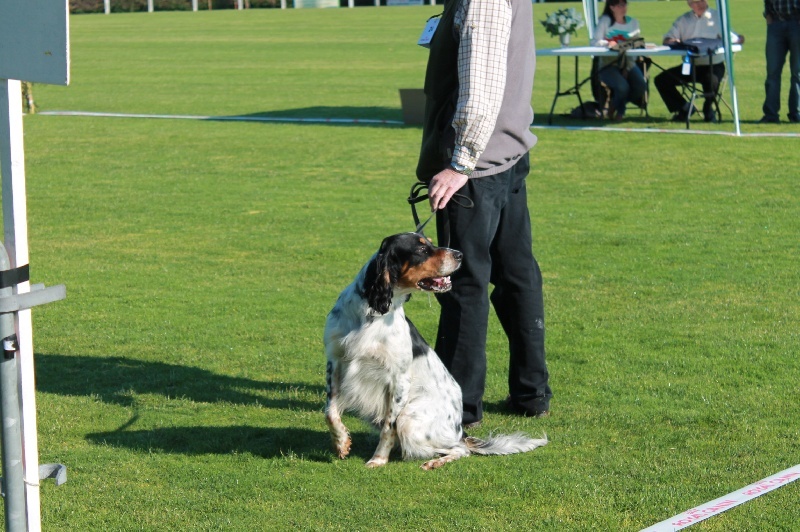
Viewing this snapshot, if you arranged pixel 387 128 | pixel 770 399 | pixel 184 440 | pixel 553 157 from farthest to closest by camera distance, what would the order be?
pixel 387 128, pixel 553 157, pixel 770 399, pixel 184 440

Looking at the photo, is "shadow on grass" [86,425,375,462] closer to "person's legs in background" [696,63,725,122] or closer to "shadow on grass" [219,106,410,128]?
"shadow on grass" [219,106,410,128]

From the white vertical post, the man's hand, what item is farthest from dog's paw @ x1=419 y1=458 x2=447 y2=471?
the white vertical post

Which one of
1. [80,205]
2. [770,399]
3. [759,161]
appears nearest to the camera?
[770,399]

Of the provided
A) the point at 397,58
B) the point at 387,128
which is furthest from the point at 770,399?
the point at 397,58

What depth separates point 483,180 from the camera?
517 centimetres

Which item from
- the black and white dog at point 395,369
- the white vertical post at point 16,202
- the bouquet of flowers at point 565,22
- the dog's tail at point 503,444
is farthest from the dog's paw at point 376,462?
the bouquet of flowers at point 565,22

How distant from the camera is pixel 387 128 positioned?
685 inches

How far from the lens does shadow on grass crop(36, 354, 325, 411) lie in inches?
237

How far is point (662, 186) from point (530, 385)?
22.9 ft

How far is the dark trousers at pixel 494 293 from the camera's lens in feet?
17.1

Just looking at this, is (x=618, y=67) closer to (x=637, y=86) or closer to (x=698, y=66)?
(x=637, y=86)

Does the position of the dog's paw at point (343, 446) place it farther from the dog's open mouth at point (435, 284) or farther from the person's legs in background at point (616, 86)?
the person's legs in background at point (616, 86)

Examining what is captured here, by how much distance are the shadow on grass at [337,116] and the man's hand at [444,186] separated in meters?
12.9

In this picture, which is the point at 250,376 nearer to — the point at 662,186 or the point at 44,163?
the point at 662,186
